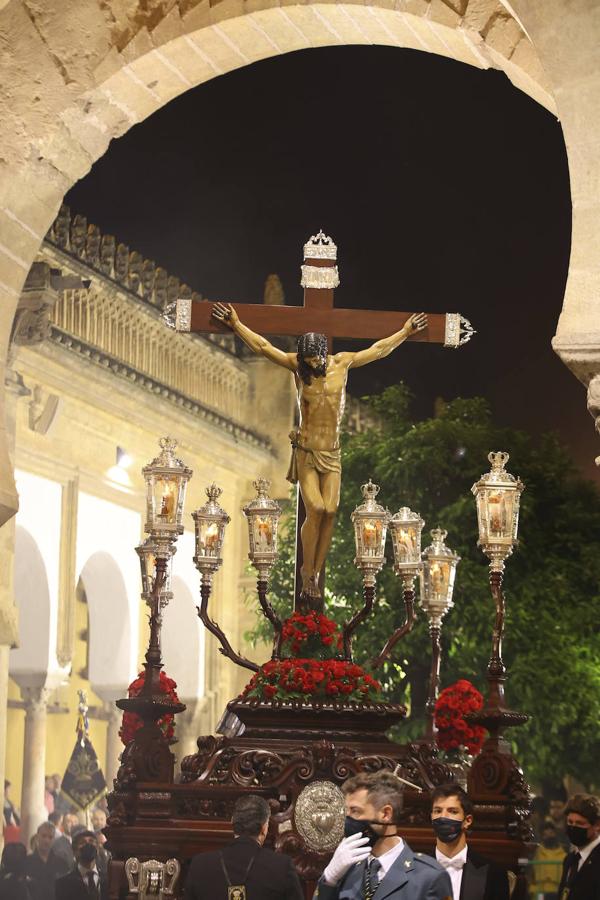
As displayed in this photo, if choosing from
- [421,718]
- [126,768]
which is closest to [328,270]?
[126,768]

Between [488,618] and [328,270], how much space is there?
9.84 metres

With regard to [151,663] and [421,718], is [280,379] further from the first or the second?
[151,663]

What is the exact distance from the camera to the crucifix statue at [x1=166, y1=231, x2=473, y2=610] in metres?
9.35

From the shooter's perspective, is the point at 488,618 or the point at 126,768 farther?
the point at 488,618

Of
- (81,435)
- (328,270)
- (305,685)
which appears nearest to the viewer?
(305,685)

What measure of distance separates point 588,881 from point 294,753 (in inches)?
88.5

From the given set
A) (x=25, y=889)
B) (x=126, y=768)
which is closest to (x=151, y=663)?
(x=126, y=768)

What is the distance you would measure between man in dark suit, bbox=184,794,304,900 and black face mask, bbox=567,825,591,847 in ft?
5.38

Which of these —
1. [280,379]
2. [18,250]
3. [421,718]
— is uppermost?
[280,379]

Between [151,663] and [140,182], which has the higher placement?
[140,182]

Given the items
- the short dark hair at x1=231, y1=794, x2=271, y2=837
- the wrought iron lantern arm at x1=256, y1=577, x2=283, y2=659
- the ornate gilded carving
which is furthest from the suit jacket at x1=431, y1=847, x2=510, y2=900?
the wrought iron lantern arm at x1=256, y1=577, x2=283, y2=659

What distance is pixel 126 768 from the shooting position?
841 cm

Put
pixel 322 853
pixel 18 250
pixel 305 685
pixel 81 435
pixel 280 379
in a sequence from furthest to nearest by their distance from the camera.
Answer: pixel 280 379, pixel 81 435, pixel 305 685, pixel 322 853, pixel 18 250

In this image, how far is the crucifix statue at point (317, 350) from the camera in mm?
9352
